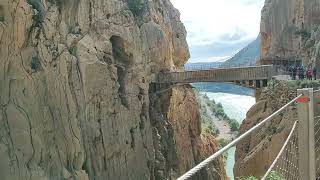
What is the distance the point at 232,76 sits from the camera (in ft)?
117

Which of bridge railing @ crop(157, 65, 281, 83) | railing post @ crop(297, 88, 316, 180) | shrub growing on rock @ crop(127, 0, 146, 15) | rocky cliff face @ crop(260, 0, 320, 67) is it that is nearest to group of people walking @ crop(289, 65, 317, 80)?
bridge railing @ crop(157, 65, 281, 83)

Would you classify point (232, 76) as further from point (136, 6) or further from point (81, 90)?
point (81, 90)

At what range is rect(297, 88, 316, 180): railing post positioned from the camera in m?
6.33

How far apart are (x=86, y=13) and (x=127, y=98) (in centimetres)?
652

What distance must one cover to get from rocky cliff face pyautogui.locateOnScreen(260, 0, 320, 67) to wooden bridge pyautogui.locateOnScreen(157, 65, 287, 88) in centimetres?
314

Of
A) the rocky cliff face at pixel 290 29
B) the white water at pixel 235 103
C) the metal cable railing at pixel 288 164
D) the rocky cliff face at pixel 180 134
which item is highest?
the rocky cliff face at pixel 290 29

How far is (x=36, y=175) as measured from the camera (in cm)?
2759

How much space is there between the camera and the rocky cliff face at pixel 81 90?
1106 inches

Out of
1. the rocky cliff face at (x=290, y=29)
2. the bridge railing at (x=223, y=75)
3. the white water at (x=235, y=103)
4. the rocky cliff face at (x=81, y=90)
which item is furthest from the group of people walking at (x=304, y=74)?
the white water at (x=235, y=103)

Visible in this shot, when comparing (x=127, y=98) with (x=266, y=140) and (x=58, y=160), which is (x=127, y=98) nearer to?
(x=58, y=160)

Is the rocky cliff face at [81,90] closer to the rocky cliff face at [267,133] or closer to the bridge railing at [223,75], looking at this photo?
the bridge railing at [223,75]

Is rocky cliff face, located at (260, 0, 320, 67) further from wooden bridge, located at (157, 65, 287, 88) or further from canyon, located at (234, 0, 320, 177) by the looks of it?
wooden bridge, located at (157, 65, 287, 88)

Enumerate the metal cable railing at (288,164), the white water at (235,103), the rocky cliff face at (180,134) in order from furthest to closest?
the white water at (235,103) → the rocky cliff face at (180,134) → the metal cable railing at (288,164)

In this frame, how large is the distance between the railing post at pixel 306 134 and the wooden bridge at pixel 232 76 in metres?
24.9
